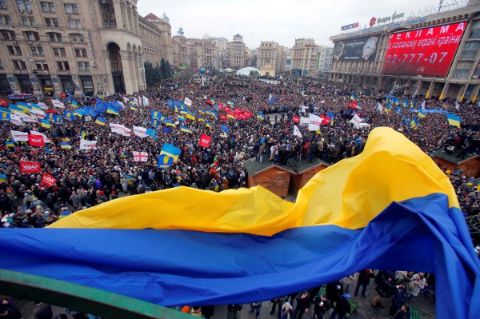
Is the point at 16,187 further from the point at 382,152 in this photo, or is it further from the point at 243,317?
the point at 382,152

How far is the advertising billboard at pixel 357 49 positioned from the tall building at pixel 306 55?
46114mm

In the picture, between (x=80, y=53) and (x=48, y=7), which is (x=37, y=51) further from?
(x=48, y=7)

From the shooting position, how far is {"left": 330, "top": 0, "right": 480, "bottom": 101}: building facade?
4431cm

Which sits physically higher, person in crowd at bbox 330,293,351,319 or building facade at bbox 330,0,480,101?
→ building facade at bbox 330,0,480,101

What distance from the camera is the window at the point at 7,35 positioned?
43619mm

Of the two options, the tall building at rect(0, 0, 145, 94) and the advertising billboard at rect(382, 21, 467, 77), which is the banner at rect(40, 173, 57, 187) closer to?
the tall building at rect(0, 0, 145, 94)

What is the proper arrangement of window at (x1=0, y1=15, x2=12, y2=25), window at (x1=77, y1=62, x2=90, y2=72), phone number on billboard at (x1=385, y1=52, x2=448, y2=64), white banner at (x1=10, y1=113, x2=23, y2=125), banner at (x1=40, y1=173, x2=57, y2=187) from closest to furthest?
banner at (x1=40, y1=173, x2=57, y2=187), white banner at (x1=10, y1=113, x2=23, y2=125), window at (x1=0, y1=15, x2=12, y2=25), window at (x1=77, y1=62, x2=90, y2=72), phone number on billboard at (x1=385, y1=52, x2=448, y2=64)

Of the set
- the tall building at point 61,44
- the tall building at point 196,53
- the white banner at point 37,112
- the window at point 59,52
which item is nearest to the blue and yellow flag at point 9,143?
the white banner at point 37,112

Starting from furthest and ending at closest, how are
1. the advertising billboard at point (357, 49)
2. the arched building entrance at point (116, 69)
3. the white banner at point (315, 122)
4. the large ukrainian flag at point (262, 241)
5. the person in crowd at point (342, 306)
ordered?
the advertising billboard at point (357, 49) < the arched building entrance at point (116, 69) < the white banner at point (315, 122) < the person in crowd at point (342, 306) < the large ukrainian flag at point (262, 241)

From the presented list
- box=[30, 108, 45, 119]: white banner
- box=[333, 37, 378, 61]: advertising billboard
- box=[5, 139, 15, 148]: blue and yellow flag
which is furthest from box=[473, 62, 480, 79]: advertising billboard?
box=[5, 139, 15, 148]: blue and yellow flag

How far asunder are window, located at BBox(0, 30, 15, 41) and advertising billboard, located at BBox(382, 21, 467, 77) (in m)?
77.2

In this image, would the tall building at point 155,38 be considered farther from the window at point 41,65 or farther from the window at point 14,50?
the window at point 14,50

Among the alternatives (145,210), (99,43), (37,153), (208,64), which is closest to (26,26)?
(99,43)

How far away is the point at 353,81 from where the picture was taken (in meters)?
87.3
